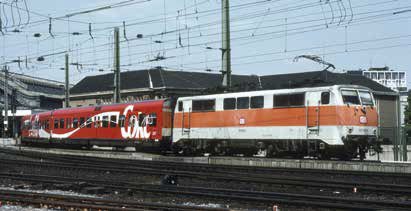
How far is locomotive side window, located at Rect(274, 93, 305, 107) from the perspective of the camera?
85.4 ft

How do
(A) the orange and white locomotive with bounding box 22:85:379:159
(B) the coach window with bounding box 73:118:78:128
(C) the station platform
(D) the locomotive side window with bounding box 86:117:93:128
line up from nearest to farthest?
(C) the station platform < (A) the orange and white locomotive with bounding box 22:85:379:159 < (D) the locomotive side window with bounding box 86:117:93:128 < (B) the coach window with bounding box 73:118:78:128

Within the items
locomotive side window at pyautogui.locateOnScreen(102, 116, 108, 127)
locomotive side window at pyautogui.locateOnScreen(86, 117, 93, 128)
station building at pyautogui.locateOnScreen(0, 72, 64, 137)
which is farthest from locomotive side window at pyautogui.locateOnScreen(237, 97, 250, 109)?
station building at pyautogui.locateOnScreen(0, 72, 64, 137)

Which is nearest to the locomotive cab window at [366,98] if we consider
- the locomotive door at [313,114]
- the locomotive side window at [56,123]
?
the locomotive door at [313,114]

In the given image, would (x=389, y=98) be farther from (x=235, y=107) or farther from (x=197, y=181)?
(x=197, y=181)

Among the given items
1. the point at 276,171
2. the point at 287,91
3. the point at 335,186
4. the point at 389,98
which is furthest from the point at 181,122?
the point at 389,98

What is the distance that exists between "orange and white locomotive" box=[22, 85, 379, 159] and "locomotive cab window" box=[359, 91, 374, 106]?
3cm

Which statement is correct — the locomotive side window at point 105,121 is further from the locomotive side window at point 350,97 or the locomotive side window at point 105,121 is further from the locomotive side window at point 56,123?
the locomotive side window at point 350,97

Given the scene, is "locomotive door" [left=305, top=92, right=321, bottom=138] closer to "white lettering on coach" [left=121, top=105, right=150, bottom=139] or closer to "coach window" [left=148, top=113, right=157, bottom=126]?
"coach window" [left=148, top=113, right=157, bottom=126]

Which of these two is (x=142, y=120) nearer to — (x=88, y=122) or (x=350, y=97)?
(x=88, y=122)

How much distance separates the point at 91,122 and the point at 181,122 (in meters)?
9.73

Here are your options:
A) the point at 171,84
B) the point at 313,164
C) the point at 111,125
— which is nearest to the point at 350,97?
the point at 313,164

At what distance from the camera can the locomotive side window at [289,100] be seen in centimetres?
2603

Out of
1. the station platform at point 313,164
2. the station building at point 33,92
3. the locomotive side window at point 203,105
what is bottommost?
the station platform at point 313,164

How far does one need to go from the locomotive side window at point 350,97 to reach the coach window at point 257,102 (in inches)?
158
